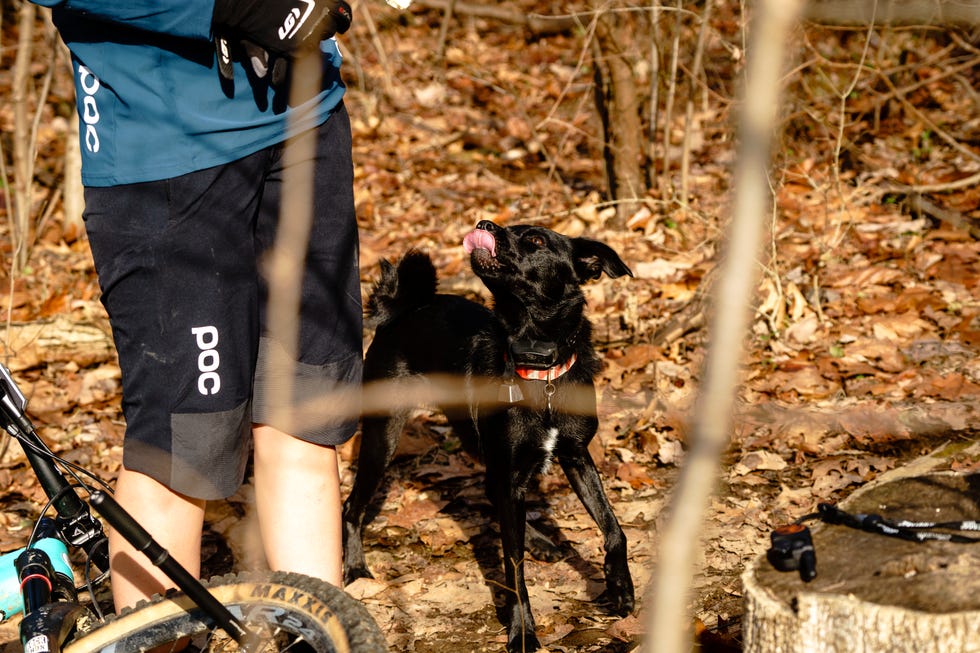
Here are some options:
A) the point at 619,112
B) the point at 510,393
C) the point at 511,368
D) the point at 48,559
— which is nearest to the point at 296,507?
the point at 48,559

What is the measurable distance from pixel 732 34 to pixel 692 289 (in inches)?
173

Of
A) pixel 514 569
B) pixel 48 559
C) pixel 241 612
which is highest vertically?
pixel 48 559

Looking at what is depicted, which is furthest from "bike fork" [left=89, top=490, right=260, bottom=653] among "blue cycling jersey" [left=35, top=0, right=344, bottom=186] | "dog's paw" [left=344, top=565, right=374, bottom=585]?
"dog's paw" [left=344, top=565, right=374, bottom=585]

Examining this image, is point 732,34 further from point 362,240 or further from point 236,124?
point 236,124

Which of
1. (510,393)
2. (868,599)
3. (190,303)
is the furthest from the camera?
(510,393)

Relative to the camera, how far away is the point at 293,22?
2.56 m

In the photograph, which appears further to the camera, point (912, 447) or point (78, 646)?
point (912, 447)

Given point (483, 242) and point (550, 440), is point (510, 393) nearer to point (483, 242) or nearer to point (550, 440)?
point (550, 440)

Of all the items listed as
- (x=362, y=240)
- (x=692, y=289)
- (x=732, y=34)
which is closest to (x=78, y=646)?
(x=692, y=289)

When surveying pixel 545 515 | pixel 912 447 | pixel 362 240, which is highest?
pixel 362 240

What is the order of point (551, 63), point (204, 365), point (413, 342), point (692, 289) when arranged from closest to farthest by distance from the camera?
point (204, 365), point (413, 342), point (692, 289), point (551, 63)

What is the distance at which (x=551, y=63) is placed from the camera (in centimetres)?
1116

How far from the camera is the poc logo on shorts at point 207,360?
2.64 m

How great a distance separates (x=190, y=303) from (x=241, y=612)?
2.59ft
